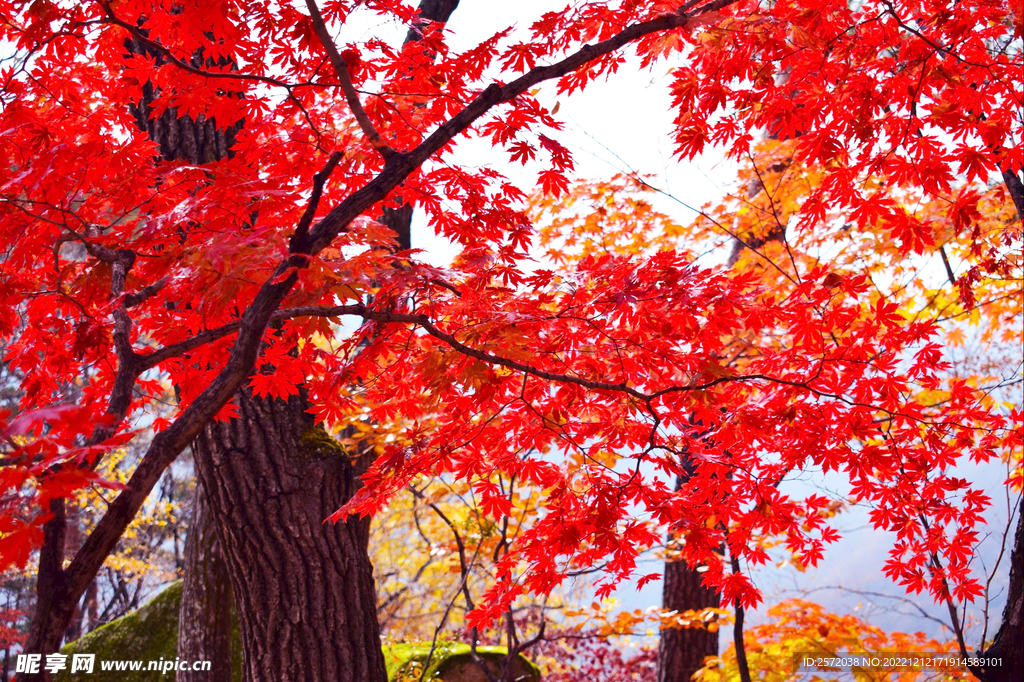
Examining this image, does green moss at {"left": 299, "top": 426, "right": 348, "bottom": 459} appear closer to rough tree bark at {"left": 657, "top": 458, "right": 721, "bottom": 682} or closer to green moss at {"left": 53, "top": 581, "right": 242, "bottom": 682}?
green moss at {"left": 53, "top": 581, "right": 242, "bottom": 682}

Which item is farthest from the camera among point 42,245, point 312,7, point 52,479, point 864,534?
point 864,534

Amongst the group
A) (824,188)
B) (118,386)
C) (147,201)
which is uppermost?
(824,188)

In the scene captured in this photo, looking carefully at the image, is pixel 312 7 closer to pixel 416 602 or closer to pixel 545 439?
pixel 545 439

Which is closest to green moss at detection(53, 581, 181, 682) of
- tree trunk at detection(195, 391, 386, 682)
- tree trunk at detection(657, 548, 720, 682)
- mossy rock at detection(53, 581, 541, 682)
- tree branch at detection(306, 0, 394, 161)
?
mossy rock at detection(53, 581, 541, 682)

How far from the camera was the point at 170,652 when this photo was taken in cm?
617

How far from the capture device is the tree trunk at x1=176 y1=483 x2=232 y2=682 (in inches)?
197

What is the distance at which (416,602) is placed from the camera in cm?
1373

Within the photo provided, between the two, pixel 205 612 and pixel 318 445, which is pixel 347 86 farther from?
pixel 205 612

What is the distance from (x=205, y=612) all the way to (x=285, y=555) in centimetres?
221

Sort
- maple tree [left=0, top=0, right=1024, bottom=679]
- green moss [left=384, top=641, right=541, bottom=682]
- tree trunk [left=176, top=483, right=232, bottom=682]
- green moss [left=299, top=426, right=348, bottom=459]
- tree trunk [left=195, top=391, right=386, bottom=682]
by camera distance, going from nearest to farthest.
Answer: maple tree [left=0, top=0, right=1024, bottom=679], tree trunk [left=195, top=391, right=386, bottom=682], green moss [left=299, top=426, right=348, bottom=459], tree trunk [left=176, top=483, right=232, bottom=682], green moss [left=384, top=641, right=541, bottom=682]

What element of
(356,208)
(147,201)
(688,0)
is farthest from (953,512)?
(147,201)

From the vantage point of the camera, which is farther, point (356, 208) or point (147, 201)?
point (147, 201)

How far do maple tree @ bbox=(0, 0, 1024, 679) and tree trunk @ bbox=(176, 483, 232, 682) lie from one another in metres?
2.13

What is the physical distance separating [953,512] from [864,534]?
663 inches
